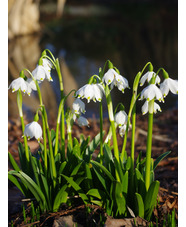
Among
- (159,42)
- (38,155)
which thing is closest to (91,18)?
(159,42)

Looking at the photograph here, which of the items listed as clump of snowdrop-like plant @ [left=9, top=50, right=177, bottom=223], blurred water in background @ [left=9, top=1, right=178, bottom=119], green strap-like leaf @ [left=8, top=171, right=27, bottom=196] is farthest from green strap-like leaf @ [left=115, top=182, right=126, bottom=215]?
blurred water in background @ [left=9, top=1, right=178, bottom=119]

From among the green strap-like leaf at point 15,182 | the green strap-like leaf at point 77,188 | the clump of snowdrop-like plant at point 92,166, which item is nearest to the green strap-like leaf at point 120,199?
the clump of snowdrop-like plant at point 92,166

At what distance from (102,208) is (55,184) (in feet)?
0.73

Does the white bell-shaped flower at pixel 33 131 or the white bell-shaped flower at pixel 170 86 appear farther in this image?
the white bell-shaped flower at pixel 33 131

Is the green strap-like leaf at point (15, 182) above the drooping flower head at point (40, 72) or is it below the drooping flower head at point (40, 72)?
below

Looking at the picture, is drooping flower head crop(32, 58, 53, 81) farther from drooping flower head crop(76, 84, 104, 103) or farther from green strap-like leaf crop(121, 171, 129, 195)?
green strap-like leaf crop(121, 171, 129, 195)

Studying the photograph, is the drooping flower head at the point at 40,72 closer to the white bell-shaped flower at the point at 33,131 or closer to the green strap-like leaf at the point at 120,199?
the white bell-shaped flower at the point at 33,131

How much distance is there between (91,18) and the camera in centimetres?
1326

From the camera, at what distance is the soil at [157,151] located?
57.5 inches

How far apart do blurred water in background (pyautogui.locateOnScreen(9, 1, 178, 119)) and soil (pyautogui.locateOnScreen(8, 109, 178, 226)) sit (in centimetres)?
51

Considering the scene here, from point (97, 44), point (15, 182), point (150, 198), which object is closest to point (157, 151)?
point (150, 198)

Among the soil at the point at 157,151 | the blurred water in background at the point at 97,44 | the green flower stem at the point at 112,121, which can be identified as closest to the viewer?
the green flower stem at the point at 112,121

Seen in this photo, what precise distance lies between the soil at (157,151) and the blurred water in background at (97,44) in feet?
1.67

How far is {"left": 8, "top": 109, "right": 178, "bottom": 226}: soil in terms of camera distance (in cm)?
146
